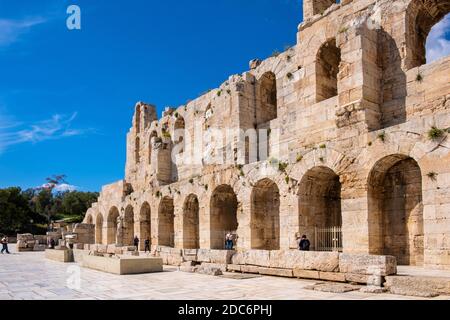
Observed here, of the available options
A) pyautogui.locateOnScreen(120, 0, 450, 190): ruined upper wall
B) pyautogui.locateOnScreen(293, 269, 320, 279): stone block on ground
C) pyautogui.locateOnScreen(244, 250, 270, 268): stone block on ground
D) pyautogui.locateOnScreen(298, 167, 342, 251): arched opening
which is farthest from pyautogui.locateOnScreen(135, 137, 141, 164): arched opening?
pyautogui.locateOnScreen(293, 269, 320, 279): stone block on ground

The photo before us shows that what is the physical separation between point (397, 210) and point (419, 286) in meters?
5.01

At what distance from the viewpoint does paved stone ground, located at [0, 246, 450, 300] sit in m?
8.59

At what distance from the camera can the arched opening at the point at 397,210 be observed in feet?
40.8

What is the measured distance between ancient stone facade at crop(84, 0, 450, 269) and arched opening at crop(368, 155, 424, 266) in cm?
3

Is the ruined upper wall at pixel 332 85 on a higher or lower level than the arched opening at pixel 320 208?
higher

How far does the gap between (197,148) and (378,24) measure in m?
12.6

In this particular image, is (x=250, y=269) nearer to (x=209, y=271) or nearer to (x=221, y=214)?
(x=209, y=271)

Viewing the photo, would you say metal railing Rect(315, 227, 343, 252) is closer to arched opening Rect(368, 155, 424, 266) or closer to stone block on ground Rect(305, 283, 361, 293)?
arched opening Rect(368, 155, 424, 266)

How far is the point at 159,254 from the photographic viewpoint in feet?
58.4

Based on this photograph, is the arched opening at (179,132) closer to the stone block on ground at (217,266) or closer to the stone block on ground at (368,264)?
the stone block on ground at (217,266)

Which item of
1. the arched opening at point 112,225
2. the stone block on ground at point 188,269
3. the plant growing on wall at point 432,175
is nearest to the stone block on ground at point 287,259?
the stone block on ground at point 188,269

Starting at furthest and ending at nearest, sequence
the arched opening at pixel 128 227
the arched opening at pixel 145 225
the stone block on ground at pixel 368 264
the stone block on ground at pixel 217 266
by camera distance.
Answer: the arched opening at pixel 128 227
the arched opening at pixel 145 225
the stone block on ground at pixel 217 266
the stone block on ground at pixel 368 264

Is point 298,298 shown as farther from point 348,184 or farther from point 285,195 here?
point 285,195

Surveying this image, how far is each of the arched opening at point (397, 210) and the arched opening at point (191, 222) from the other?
1024 centimetres
